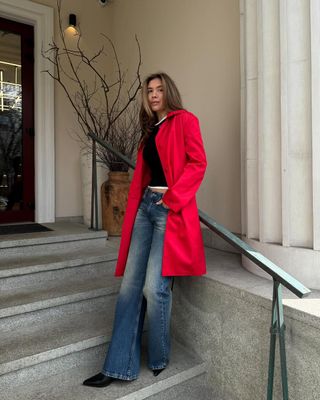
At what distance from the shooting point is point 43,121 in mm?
3908

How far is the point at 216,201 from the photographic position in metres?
3.03

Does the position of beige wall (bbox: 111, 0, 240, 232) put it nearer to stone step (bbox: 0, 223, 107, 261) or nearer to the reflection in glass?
stone step (bbox: 0, 223, 107, 261)

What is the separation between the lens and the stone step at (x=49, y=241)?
8.68ft

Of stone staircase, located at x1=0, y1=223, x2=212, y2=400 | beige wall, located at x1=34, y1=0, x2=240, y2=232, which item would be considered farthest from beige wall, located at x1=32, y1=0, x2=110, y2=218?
stone staircase, located at x1=0, y1=223, x2=212, y2=400

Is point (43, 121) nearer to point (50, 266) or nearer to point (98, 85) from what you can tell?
point (98, 85)

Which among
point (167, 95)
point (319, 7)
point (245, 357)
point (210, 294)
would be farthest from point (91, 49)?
point (245, 357)

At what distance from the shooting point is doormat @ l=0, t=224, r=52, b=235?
3.14 m

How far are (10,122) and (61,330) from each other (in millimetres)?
2653

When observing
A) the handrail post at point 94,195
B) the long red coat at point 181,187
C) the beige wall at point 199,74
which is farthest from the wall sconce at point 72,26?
the long red coat at point 181,187

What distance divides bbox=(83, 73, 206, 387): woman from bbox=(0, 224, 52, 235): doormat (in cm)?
166

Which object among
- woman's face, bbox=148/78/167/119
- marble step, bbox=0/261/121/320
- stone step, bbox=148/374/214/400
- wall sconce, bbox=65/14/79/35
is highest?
wall sconce, bbox=65/14/79/35

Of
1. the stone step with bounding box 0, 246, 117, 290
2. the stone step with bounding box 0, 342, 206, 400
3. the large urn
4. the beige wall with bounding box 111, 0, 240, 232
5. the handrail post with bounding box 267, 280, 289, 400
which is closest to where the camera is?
the handrail post with bounding box 267, 280, 289, 400

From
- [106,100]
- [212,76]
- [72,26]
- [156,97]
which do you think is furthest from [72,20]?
[156,97]

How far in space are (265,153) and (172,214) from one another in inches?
28.0
